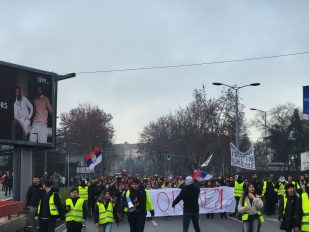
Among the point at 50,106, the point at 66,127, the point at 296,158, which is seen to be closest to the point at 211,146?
the point at 296,158

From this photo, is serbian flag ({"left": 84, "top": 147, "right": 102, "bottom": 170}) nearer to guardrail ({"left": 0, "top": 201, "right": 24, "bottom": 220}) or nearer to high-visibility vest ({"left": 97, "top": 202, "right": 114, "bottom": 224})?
guardrail ({"left": 0, "top": 201, "right": 24, "bottom": 220})

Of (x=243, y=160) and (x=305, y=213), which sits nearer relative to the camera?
(x=305, y=213)

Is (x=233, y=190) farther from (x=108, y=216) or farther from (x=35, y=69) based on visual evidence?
(x=108, y=216)

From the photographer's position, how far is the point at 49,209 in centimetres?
1408

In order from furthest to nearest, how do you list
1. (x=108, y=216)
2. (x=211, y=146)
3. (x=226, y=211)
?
(x=211, y=146)
(x=226, y=211)
(x=108, y=216)

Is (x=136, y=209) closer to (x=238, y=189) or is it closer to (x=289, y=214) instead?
(x=289, y=214)

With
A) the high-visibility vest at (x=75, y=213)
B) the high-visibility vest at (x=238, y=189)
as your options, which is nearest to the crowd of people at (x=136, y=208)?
the high-visibility vest at (x=75, y=213)

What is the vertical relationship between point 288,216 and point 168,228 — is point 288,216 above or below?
above

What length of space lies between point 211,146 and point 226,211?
30.7 m

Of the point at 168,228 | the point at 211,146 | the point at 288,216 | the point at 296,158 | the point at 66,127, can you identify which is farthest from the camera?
the point at 66,127

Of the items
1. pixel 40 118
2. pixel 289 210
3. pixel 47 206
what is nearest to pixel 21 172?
pixel 40 118

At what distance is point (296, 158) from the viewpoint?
8031 cm

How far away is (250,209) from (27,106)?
12.1m

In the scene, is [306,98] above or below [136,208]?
above
